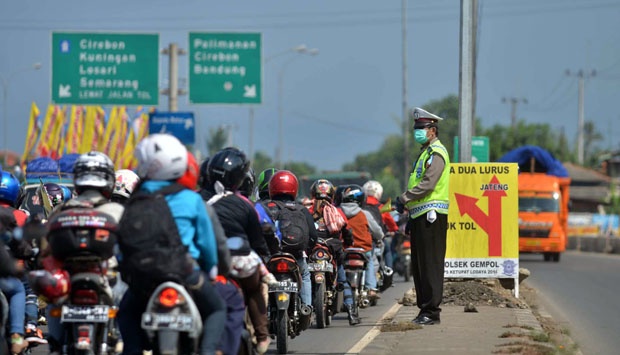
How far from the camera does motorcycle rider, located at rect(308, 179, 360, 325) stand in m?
14.8

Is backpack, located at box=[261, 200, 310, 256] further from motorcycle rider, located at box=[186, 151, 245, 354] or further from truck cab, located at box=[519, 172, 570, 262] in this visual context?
truck cab, located at box=[519, 172, 570, 262]

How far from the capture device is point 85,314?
7.84 metres

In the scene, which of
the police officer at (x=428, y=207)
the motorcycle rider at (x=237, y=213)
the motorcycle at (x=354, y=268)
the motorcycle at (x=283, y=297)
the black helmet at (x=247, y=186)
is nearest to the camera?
the motorcycle rider at (x=237, y=213)

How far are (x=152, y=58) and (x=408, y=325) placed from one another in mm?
26772

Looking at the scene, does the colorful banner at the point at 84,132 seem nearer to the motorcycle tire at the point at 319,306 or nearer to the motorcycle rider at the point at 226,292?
the motorcycle tire at the point at 319,306

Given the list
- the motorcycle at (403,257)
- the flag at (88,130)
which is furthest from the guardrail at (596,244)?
the motorcycle at (403,257)

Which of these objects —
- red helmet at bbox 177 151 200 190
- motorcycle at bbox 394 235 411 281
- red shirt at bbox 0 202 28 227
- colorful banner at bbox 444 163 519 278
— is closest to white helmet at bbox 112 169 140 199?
red shirt at bbox 0 202 28 227

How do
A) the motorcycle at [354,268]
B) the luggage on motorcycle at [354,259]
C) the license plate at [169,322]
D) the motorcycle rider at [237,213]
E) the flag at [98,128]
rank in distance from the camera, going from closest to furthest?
the license plate at [169,322], the motorcycle rider at [237,213], the motorcycle at [354,268], the luggage on motorcycle at [354,259], the flag at [98,128]

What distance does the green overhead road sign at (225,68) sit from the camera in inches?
1506

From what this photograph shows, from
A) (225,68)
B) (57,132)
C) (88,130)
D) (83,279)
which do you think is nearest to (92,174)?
(83,279)

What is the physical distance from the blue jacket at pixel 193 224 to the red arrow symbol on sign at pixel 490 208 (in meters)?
9.12

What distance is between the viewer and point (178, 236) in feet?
23.8

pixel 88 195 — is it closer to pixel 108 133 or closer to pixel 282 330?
pixel 282 330

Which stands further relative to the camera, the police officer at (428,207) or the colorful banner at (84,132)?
the colorful banner at (84,132)
